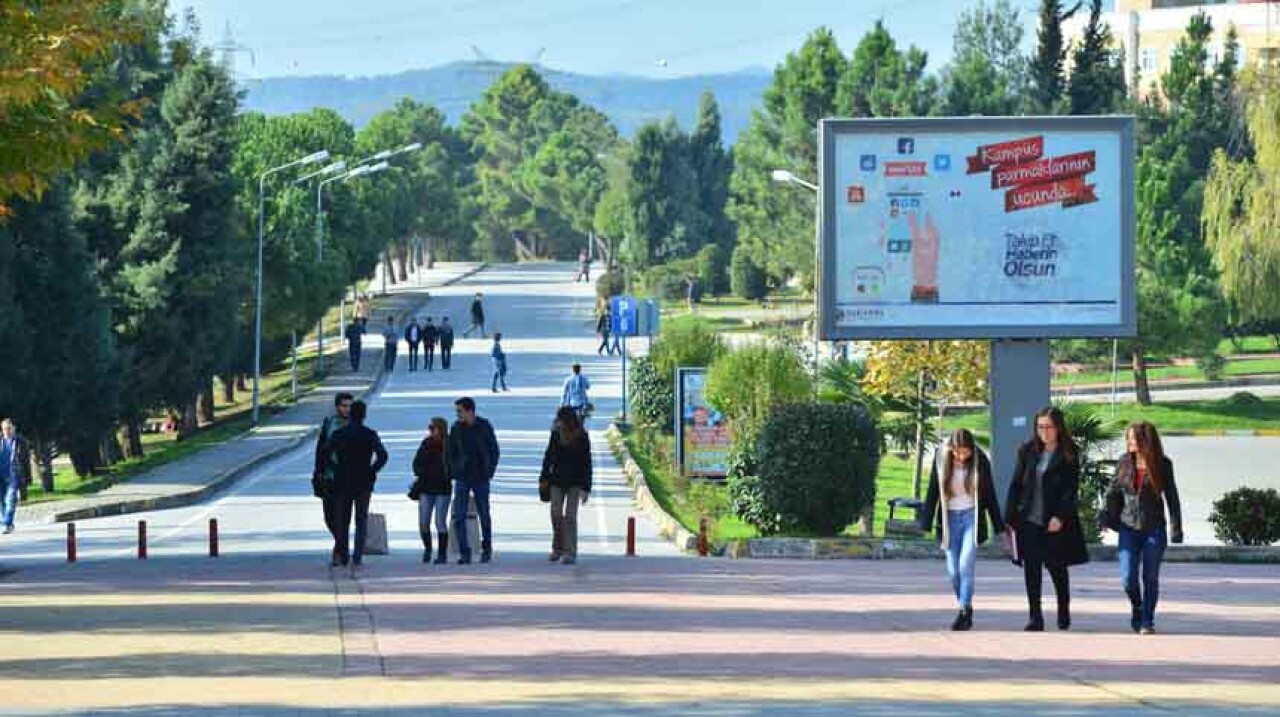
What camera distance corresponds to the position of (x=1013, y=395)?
88.3ft

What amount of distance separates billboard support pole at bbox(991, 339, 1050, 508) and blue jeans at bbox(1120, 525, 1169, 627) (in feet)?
31.4

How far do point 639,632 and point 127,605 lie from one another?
15.8 ft

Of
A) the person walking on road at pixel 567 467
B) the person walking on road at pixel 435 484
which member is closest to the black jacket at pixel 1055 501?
the person walking on road at pixel 567 467

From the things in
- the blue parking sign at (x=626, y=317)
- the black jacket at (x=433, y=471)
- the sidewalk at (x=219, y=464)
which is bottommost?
the sidewalk at (x=219, y=464)

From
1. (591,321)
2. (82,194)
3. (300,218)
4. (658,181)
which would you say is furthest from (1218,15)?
(82,194)

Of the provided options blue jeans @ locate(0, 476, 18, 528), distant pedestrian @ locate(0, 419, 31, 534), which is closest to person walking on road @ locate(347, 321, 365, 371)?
distant pedestrian @ locate(0, 419, 31, 534)

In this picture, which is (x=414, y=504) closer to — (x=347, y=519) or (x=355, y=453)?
(x=347, y=519)

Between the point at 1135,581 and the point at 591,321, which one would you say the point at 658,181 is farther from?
the point at 1135,581

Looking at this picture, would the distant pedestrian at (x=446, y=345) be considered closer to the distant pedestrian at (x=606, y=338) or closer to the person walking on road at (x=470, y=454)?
the distant pedestrian at (x=606, y=338)

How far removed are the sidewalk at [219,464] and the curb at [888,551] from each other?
1423cm

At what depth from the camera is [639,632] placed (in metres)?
16.7

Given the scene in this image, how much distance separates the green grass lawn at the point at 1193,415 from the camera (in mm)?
64375

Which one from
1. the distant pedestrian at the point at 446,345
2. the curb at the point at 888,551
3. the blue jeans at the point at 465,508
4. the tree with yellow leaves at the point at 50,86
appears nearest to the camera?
the tree with yellow leaves at the point at 50,86

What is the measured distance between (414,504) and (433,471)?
13.6 metres
